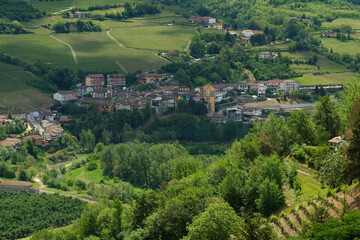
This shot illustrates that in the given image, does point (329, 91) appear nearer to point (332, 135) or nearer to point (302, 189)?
point (332, 135)

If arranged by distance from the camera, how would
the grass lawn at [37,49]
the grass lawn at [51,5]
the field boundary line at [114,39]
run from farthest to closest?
the grass lawn at [51,5] < the field boundary line at [114,39] < the grass lawn at [37,49]

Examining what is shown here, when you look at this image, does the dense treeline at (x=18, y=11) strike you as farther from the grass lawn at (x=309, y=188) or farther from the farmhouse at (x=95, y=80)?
the grass lawn at (x=309, y=188)

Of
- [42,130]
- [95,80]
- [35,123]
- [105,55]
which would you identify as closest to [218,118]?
[95,80]

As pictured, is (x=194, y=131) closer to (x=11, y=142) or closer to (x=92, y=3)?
(x=11, y=142)

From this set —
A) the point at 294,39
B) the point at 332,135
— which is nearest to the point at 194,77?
the point at 294,39

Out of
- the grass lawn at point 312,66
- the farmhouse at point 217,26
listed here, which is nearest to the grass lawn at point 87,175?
the grass lawn at point 312,66

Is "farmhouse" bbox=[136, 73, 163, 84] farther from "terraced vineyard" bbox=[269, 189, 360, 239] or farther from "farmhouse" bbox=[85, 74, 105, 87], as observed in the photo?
"terraced vineyard" bbox=[269, 189, 360, 239]
